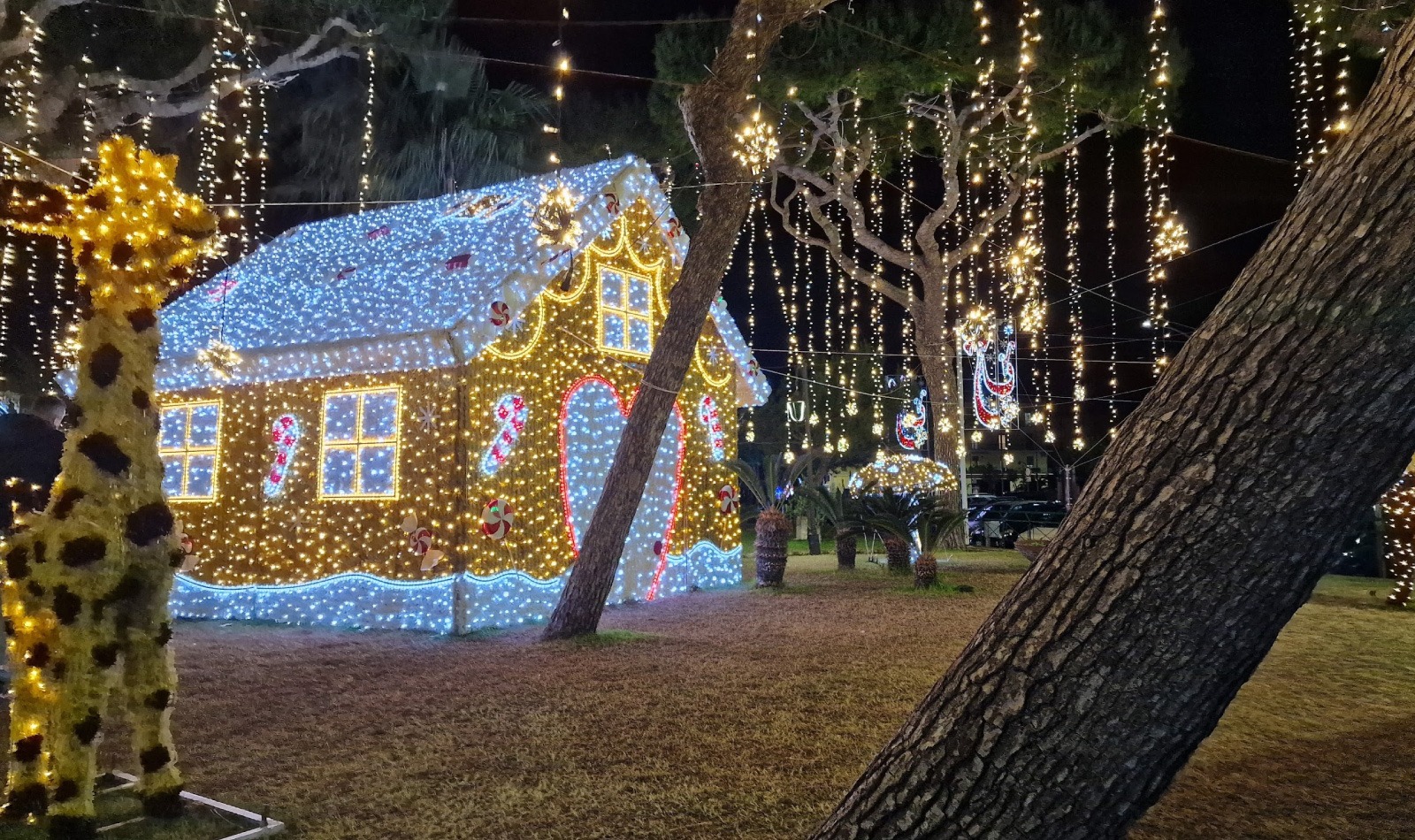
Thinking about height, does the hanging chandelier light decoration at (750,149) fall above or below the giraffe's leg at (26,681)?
above

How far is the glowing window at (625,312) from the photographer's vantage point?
407 inches

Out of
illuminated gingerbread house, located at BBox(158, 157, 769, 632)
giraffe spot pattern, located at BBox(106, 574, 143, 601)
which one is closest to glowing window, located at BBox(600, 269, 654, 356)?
illuminated gingerbread house, located at BBox(158, 157, 769, 632)

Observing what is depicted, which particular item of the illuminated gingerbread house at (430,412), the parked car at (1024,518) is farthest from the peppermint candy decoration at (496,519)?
the parked car at (1024,518)

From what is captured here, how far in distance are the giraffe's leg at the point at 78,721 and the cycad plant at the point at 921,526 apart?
957cm

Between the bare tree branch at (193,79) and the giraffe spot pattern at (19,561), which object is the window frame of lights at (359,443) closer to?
the giraffe spot pattern at (19,561)

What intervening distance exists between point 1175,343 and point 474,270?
21.1 m

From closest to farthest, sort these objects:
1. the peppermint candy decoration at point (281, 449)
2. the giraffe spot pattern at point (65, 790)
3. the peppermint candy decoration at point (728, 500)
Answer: the giraffe spot pattern at point (65, 790) → the peppermint candy decoration at point (281, 449) → the peppermint candy decoration at point (728, 500)

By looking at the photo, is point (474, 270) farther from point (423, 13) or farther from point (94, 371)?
point (423, 13)

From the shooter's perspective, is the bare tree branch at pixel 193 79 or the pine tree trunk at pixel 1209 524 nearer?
the pine tree trunk at pixel 1209 524

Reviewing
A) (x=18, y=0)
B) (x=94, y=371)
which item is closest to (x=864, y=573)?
(x=94, y=371)

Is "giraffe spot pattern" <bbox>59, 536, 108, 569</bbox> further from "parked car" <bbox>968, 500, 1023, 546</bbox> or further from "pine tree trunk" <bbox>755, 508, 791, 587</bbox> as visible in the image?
"parked car" <bbox>968, 500, 1023, 546</bbox>

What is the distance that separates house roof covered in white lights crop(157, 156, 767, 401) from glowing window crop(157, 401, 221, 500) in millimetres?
339

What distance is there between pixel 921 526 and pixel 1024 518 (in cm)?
966

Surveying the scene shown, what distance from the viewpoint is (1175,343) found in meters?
23.6
